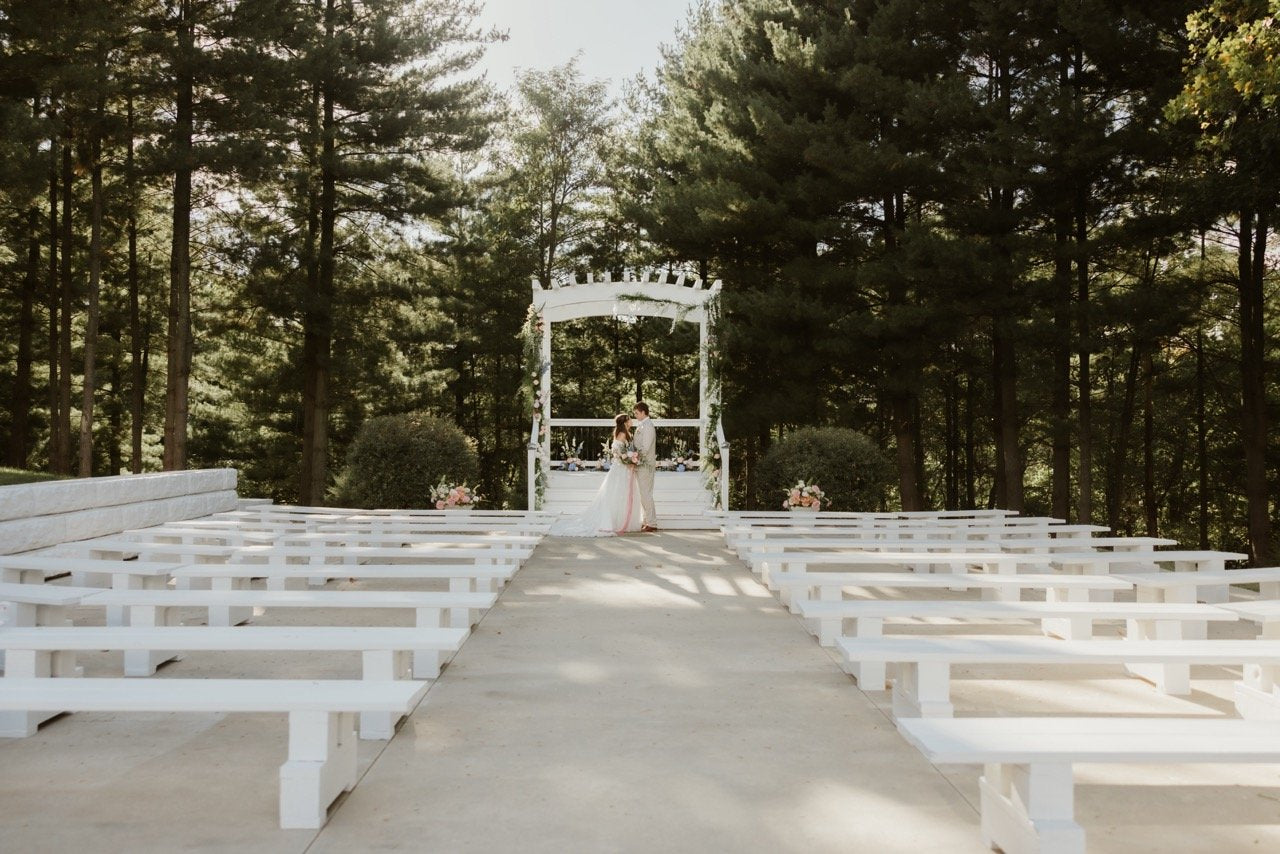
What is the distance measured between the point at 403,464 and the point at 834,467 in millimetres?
5784

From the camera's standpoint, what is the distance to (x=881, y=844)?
2.64 metres

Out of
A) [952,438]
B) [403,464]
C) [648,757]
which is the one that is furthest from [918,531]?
[952,438]

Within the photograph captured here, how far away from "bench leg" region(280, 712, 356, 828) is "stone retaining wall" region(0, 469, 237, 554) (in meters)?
4.67

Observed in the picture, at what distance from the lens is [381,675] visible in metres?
3.42

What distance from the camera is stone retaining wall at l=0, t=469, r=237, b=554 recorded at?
6.36 m

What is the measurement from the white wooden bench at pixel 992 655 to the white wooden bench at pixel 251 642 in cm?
167

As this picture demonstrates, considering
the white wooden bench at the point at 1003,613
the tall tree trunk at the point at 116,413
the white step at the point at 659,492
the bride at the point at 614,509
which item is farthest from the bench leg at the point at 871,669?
the tall tree trunk at the point at 116,413

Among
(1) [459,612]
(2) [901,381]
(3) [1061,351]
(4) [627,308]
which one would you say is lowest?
(1) [459,612]

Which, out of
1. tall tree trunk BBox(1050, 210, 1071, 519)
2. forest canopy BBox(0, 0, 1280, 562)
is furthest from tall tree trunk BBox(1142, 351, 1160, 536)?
tall tree trunk BBox(1050, 210, 1071, 519)

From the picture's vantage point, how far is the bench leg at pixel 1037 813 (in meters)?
2.34

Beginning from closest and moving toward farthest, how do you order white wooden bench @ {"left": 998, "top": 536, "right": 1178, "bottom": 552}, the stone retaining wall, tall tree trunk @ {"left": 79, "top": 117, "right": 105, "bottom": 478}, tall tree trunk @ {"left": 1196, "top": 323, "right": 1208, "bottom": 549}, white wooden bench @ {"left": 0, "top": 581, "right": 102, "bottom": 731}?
white wooden bench @ {"left": 0, "top": 581, "right": 102, "bottom": 731} < the stone retaining wall < white wooden bench @ {"left": 998, "top": 536, "right": 1178, "bottom": 552} < tall tree trunk @ {"left": 79, "top": 117, "right": 105, "bottom": 478} < tall tree trunk @ {"left": 1196, "top": 323, "right": 1208, "bottom": 549}

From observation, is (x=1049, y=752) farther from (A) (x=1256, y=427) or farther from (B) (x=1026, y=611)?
(A) (x=1256, y=427)

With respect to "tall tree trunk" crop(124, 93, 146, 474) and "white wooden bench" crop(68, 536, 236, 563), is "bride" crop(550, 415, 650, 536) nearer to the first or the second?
"white wooden bench" crop(68, 536, 236, 563)

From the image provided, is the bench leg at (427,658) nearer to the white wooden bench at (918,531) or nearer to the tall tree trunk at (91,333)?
the white wooden bench at (918,531)
